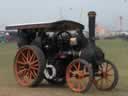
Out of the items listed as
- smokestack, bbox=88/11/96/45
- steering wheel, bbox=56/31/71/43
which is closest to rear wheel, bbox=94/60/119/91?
smokestack, bbox=88/11/96/45

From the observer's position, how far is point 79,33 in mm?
12383

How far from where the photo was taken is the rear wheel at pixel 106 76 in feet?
39.6

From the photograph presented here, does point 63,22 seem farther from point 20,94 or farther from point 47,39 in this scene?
point 20,94

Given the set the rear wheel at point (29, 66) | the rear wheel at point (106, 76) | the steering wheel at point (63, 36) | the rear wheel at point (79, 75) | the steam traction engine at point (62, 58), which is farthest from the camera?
the steering wheel at point (63, 36)

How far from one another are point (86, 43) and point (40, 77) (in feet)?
4.91

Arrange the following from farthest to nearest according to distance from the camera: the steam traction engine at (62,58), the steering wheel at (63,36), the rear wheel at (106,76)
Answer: the steering wheel at (63,36) < the rear wheel at (106,76) < the steam traction engine at (62,58)

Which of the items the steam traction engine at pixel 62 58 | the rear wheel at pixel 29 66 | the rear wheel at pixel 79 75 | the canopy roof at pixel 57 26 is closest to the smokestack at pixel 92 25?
the steam traction engine at pixel 62 58

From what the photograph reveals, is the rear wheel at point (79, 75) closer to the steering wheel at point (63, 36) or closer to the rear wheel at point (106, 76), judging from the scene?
the rear wheel at point (106, 76)

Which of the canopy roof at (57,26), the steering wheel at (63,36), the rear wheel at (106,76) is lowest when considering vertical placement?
the rear wheel at (106,76)

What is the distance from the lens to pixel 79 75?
11688 mm

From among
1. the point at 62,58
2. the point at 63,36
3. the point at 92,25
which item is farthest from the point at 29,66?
the point at 92,25

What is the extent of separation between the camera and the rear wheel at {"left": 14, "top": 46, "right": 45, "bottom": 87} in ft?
40.8

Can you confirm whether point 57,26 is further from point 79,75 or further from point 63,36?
point 79,75

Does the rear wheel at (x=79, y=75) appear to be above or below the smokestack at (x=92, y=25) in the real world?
below
